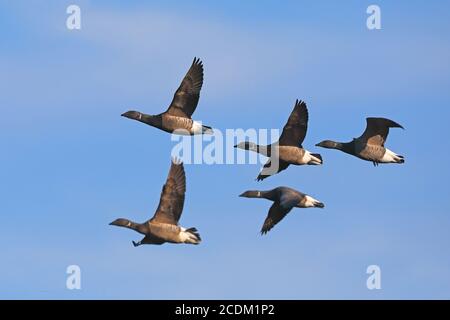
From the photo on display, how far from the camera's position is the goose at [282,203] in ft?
151

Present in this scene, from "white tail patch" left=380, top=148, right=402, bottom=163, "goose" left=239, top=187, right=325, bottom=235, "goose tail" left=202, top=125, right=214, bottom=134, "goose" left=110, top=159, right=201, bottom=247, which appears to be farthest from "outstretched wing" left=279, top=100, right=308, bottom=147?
"goose" left=110, top=159, right=201, bottom=247

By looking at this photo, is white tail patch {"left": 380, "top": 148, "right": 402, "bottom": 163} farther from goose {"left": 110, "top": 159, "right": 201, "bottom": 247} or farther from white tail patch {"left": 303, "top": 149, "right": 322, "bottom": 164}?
goose {"left": 110, "top": 159, "right": 201, "bottom": 247}

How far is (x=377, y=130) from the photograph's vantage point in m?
47.8

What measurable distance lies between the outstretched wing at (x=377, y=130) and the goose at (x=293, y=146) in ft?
5.90

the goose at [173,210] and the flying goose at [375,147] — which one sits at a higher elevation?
the flying goose at [375,147]

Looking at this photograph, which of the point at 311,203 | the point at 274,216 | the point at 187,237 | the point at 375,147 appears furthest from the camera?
the point at 375,147

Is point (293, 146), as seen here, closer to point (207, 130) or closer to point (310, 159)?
point (310, 159)

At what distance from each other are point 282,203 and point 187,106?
3.62 meters

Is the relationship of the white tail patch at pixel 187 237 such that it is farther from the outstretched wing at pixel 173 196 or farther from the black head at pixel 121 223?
the black head at pixel 121 223

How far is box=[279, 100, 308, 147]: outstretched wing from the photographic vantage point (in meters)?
46.3

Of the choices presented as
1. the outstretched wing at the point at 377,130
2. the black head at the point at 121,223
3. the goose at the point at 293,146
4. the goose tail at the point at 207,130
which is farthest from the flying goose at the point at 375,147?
the black head at the point at 121,223

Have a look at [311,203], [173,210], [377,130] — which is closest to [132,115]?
[173,210]

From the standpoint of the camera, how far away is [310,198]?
46625 millimetres
